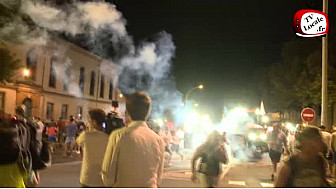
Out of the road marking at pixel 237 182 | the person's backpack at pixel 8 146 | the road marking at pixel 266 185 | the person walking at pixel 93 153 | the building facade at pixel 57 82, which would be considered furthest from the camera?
the building facade at pixel 57 82

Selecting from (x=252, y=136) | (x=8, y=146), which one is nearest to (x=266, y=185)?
(x=8, y=146)

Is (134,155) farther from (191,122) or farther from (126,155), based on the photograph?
(191,122)

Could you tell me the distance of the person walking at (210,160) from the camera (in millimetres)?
6809

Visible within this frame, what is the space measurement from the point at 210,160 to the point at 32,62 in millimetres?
26805

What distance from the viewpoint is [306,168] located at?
3.71 meters

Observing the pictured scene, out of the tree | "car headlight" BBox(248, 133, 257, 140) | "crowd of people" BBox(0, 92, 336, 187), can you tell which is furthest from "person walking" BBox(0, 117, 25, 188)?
"car headlight" BBox(248, 133, 257, 140)

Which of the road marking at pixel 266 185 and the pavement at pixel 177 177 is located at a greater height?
the pavement at pixel 177 177

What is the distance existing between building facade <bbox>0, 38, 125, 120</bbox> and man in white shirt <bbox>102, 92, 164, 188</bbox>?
68.1 ft

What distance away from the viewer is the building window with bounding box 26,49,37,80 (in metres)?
30.0

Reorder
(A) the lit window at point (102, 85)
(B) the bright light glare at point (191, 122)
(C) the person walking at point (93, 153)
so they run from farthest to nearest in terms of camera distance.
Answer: (A) the lit window at point (102, 85) → (B) the bright light glare at point (191, 122) → (C) the person walking at point (93, 153)

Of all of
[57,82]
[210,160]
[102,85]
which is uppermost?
Result: [102,85]

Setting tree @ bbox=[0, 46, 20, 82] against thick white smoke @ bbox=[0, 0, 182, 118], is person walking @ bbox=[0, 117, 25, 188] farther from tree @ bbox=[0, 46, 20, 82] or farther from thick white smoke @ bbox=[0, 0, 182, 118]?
tree @ bbox=[0, 46, 20, 82]

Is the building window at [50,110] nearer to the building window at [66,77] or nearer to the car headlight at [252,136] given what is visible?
the building window at [66,77]

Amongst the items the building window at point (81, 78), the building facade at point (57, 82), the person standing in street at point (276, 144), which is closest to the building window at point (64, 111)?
the building facade at point (57, 82)
